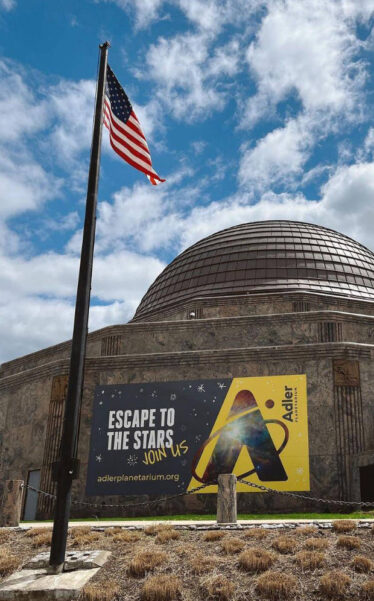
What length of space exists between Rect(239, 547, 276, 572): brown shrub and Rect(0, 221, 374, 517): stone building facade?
3659 mm

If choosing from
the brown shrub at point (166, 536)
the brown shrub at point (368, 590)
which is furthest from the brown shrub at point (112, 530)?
the brown shrub at point (368, 590)

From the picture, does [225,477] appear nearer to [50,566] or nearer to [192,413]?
[50,566]

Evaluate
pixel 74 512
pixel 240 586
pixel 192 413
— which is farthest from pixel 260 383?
pixel 240 586

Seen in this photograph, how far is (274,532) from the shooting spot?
709 centimetres

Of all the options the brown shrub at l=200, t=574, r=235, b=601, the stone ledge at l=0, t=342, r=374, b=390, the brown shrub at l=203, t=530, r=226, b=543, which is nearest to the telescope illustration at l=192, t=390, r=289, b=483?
the stone ledge at l=0, t=342, r=374, b=390

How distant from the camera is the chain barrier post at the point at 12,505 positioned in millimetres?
8461

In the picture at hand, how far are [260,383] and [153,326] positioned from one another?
11.3 feet

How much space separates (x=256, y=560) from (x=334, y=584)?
820mm

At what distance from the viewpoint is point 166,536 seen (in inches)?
279

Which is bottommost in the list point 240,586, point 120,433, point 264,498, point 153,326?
point 240,586

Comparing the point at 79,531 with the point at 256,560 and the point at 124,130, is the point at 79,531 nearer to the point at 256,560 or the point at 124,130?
the point at 256,560

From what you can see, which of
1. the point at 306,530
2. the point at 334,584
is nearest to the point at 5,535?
the point at 306,530

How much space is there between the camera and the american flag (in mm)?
7859

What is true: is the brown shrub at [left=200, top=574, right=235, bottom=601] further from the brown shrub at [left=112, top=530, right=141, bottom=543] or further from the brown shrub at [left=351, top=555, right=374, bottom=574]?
the brown shrub at [left=112, top=530, right=141, bottom=543]
